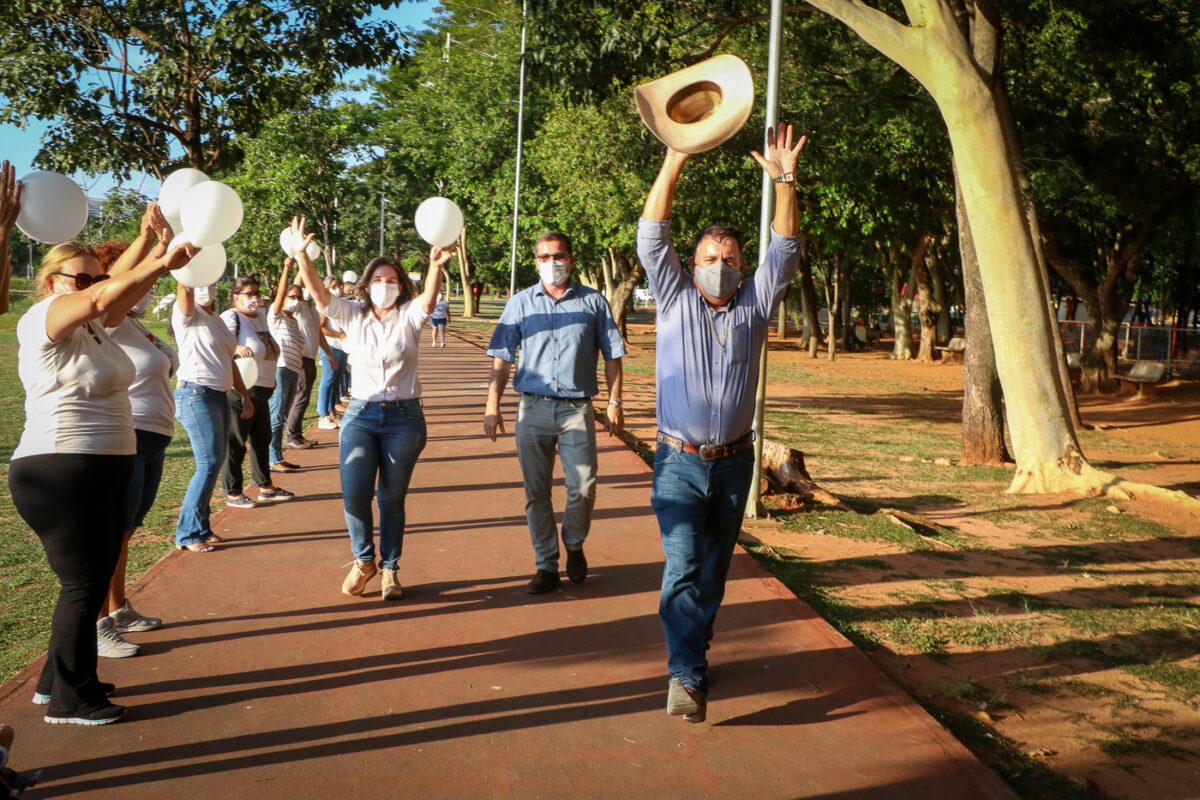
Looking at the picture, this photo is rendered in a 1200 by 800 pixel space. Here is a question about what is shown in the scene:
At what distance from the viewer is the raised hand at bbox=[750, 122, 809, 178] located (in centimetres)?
423

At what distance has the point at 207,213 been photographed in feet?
13.6

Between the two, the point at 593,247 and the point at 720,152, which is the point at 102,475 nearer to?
the point at 720,152

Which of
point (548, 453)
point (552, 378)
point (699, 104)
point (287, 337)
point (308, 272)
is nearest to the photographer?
point (699, 104)

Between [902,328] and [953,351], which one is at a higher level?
[902,328]

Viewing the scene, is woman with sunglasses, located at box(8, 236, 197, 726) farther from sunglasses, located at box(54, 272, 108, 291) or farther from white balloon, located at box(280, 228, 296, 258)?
white balloon, located at box(280, 228, 296, 258)

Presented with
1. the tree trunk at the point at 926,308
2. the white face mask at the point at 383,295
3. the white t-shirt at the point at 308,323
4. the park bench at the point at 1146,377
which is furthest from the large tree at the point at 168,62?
the tree trunk at the point at 926,308

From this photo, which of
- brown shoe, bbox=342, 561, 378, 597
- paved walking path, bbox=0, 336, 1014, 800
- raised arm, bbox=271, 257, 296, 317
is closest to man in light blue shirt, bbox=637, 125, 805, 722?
paved walking path, bbox=0, 336, 1014, 800

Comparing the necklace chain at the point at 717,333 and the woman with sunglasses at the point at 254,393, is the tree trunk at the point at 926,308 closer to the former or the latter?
the woman with sunglasses at the point at 254,393

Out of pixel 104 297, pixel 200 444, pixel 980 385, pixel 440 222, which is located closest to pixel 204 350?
pixel 200 444

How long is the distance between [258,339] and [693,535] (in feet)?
17.0

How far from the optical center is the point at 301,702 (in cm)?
423

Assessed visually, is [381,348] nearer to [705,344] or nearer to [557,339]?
[557,339]

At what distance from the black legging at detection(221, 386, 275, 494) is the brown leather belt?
4.46 metres

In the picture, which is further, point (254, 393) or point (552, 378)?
point (254, 393)
